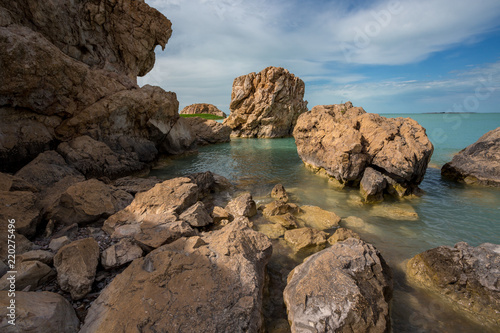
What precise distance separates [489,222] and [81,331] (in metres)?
14.5

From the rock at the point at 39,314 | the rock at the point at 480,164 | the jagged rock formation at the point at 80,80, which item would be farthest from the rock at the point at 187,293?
the rock at the point at 480,164

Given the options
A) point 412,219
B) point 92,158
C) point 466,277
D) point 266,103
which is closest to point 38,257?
point 466,277

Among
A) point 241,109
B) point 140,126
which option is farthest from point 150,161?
point 241,109

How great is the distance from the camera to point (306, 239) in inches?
303

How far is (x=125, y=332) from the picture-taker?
3350 mm

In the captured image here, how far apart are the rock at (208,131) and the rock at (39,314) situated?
3765 centimetres

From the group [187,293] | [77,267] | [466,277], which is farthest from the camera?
[466,277]

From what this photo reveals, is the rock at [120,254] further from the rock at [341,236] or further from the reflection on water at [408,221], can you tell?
the rock at [341,236]

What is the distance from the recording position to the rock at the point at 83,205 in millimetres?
7145

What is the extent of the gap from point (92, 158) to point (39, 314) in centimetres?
1256

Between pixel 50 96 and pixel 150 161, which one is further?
pixel 150 161

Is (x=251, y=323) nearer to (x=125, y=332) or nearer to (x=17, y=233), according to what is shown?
(x=125, y=332)

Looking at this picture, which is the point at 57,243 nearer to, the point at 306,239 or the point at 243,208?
the point at 243,208

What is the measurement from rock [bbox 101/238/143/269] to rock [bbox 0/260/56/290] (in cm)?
94
